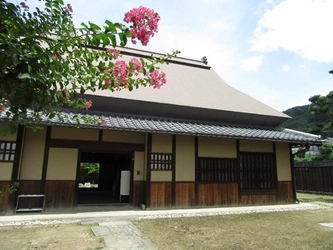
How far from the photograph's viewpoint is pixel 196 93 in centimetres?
1031

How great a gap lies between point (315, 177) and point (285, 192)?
517cm

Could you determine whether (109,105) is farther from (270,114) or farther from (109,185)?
(109,185)

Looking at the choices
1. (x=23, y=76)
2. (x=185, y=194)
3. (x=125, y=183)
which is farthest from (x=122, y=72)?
(x=125, y=183)

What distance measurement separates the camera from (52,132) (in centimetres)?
721

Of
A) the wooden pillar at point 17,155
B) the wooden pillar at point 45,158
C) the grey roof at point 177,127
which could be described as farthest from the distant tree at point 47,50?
the wooden pillar at point 45,158

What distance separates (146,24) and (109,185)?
13.7 m

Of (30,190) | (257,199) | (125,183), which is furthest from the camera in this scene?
(257,199)

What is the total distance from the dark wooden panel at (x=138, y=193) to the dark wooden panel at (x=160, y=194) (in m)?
0.37

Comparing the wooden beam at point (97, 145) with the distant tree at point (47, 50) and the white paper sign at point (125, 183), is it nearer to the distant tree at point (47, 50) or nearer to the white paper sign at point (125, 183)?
the white paper sign at point (125, 183)

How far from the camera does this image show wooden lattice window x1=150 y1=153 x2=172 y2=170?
775 centimetres

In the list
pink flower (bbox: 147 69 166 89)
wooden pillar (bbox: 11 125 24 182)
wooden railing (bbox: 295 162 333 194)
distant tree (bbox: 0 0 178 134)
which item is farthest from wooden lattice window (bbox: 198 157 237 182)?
wooden railing (bbox: 295 162 333 194)

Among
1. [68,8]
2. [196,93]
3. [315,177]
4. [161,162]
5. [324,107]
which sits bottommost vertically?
[315,177]

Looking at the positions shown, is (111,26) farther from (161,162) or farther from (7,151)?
(161,162)

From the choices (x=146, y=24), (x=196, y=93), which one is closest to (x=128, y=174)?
(x=196, y=93)
